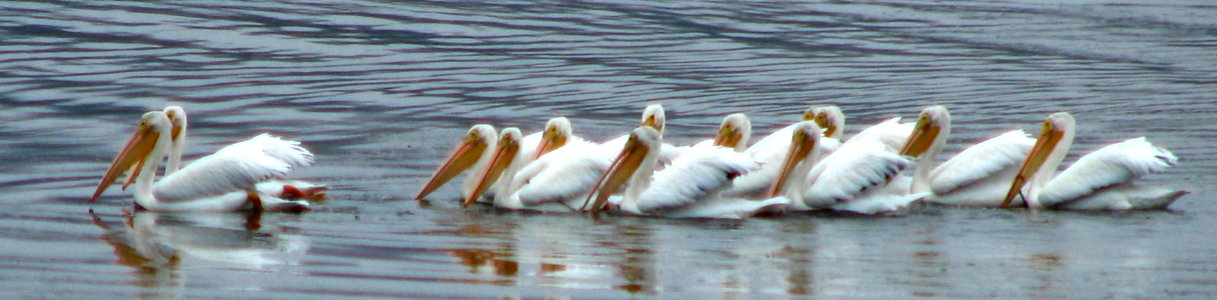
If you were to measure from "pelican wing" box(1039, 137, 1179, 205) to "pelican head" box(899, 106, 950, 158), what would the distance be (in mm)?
625

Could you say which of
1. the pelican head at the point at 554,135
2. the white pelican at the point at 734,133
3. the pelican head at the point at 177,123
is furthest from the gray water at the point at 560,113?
the white pelican at the point at 734,133

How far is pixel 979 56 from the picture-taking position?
620 inches

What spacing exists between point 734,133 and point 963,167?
1083mm

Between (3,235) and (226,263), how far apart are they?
3.60ft

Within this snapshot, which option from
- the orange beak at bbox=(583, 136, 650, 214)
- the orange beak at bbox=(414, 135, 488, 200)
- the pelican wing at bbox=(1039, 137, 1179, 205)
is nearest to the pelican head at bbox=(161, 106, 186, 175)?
the orange beak at bbox=(414, 135, 488, 200)

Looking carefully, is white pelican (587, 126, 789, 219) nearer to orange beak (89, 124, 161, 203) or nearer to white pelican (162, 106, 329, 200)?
white pelican (162, 106, 329, 200)

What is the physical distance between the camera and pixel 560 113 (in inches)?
481

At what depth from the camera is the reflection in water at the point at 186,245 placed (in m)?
6.48

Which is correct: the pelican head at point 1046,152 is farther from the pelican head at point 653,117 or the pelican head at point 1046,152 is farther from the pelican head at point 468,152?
the pelican head at point 468,152

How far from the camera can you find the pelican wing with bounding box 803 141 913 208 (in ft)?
26.9

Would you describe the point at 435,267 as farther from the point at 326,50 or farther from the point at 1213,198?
the point at 326,50

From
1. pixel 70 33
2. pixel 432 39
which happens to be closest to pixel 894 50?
pixel 432 39

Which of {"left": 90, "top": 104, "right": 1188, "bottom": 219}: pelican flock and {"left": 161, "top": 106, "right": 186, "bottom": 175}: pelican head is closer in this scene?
{"left": 90, "top": 104, "right": 1188, "bottom": 219}: pelican flock

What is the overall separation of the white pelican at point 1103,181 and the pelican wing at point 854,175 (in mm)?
686
